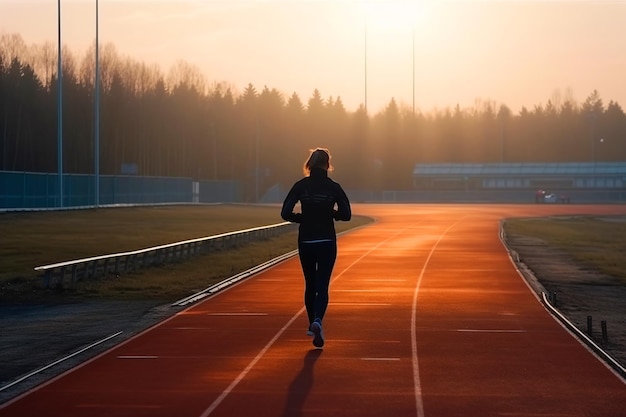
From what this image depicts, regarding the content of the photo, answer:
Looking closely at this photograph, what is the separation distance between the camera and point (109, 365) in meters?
13.1

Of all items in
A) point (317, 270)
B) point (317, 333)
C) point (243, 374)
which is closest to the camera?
point (243, 374)

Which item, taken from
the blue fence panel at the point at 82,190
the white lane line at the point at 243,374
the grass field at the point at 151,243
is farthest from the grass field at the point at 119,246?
the white lane line at the point at 243,374

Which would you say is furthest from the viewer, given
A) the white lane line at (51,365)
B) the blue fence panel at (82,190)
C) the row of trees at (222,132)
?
the row of trees at (222,132)

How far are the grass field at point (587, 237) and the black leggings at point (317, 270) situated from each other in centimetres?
1693

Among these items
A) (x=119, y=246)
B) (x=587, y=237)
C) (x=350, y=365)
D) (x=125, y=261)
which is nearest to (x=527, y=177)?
(x=587, y=237)

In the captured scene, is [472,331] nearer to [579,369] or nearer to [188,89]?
[579,369]

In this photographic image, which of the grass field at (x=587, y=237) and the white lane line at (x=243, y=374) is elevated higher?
the white lane line at (x=243, y=374)

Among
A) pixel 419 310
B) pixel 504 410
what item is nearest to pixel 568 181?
pixel 419 310

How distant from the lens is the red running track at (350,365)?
34.7 feet

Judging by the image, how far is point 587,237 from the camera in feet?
179

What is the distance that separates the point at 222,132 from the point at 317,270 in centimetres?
14245

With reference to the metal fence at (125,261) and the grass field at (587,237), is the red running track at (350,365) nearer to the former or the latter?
the metal fence at (125,261)

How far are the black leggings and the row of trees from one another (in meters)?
95.9

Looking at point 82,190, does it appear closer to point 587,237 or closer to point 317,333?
point 587,237
